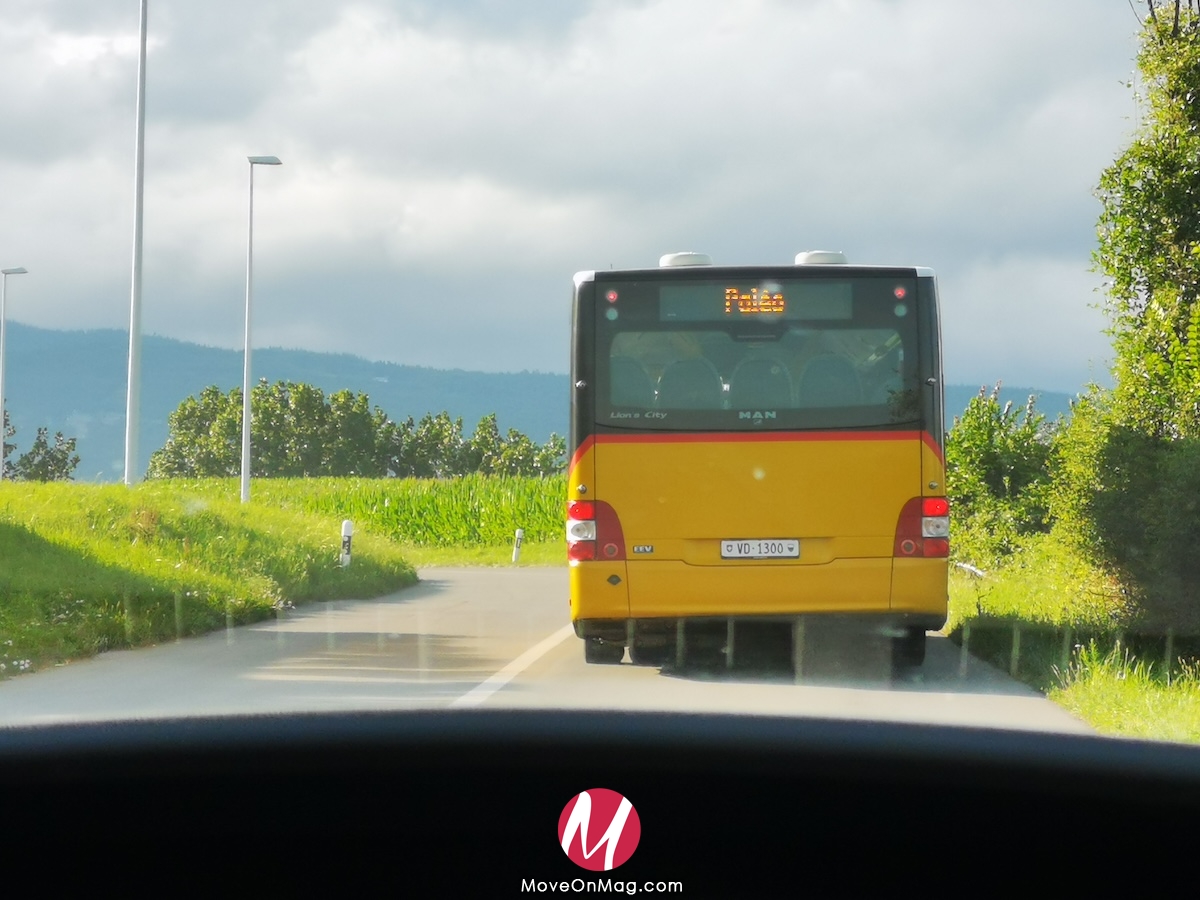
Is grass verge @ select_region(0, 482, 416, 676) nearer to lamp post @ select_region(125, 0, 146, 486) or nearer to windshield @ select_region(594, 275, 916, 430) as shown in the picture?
lamp post @ select_region(125, 0, 146, 486)

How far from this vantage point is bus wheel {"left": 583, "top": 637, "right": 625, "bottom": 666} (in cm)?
1238

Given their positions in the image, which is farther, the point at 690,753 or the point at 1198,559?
the point at 1198,559

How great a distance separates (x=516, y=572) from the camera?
31188 millimetres

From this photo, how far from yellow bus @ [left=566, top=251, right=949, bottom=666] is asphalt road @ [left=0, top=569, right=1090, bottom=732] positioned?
59cm

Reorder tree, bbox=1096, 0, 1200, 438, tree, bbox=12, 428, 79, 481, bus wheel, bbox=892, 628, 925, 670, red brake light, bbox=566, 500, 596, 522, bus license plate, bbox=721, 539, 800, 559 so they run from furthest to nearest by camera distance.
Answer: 1. tree, bbox=12, 428, 79, 481
2. tree, bbox=1096, 0, 1200, 438
3. bus wheel, bbox=892, 628, 925, 670
4. red brake light, bbox=566, 500, 596, 522
5. bus license plate, bbox=721, 539, 800, 559

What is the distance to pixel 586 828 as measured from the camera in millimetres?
1962

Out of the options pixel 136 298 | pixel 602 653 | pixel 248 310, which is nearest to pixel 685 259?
pixel 602 653

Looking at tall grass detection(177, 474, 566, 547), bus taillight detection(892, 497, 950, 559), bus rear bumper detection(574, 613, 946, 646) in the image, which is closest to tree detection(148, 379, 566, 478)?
tall grass detection(177, 474, 566, 547)

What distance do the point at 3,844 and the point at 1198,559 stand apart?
36.5 feet

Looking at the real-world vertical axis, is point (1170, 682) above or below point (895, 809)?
below

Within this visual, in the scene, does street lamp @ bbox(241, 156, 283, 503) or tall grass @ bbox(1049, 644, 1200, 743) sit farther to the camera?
street lamp @ bbox(241, 156, 283, 503)

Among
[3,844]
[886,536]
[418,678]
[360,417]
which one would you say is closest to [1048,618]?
[886,536]

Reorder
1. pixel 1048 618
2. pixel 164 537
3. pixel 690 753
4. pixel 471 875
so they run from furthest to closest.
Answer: pixel 164 537 < pixel 1048 618 < pixel 690 753 < pixel 471 875

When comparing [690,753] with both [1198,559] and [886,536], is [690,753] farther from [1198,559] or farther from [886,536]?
[1198,559]
